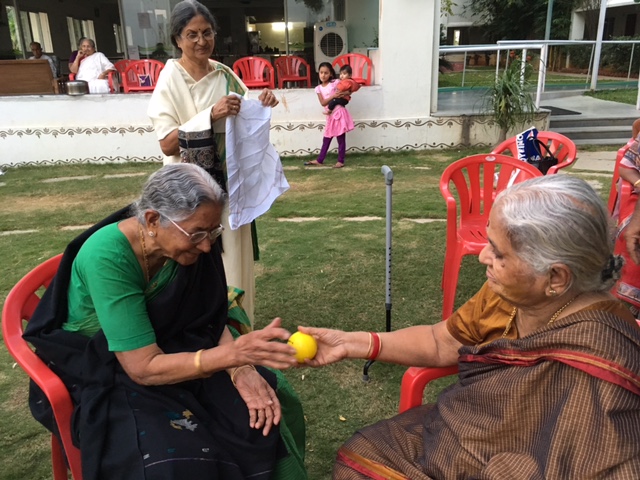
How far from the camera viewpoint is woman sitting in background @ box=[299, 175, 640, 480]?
1.36m

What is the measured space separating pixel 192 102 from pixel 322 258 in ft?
7.28

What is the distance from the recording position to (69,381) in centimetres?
185

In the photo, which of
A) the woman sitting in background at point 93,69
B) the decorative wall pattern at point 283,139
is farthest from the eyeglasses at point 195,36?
the woman sitting in background at point 93,69

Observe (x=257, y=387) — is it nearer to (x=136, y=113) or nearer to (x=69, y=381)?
(x=69, y=381)

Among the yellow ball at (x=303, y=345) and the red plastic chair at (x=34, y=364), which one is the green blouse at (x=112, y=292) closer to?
the red plastic chair at (x=34, y=364)

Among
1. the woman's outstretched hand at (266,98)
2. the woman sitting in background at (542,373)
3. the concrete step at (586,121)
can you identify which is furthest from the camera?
the concrete step at (586,121)

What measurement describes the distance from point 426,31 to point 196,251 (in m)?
7.77

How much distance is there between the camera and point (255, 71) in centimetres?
970

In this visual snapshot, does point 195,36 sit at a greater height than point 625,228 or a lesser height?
greater

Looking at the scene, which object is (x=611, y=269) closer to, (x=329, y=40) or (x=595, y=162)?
(x=595, y=162)

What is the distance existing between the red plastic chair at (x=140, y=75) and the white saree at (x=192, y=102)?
6867mm

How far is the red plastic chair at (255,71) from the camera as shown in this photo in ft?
31.1

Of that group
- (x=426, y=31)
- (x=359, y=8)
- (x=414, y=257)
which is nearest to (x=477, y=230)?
(x=414, y=257)

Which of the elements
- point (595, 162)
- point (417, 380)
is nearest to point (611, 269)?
point (417, 380)
